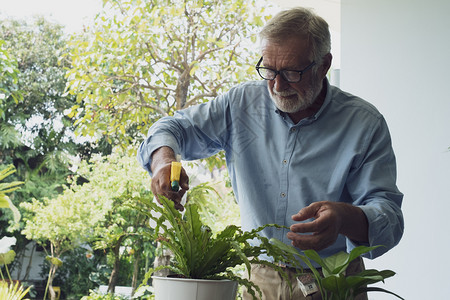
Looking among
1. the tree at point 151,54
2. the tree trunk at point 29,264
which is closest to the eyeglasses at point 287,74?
the tree at point 151,54

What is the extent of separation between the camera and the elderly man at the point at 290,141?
1299 millimetres

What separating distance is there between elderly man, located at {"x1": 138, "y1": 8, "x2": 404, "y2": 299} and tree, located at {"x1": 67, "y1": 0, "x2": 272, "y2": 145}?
346cm

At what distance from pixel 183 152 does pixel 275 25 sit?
445 mm

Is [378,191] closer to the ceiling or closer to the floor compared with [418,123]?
closer to the floor

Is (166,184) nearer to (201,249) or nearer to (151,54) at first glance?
(201,249)

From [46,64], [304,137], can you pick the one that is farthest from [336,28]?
[46,64]

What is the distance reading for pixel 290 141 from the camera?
1.44m

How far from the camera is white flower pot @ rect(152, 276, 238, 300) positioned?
2.75ft

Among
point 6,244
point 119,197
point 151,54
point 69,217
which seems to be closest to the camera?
point 151,54

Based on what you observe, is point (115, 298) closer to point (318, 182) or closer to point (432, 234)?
point (432, 234)

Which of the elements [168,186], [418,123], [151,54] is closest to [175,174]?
[168,186]

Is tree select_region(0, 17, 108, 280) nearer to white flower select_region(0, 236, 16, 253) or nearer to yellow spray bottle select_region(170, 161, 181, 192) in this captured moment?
white flower select_region(0, 236, 16, 253)

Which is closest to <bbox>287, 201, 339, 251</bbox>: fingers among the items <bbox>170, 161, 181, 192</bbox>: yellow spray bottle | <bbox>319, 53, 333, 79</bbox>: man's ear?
<bbox>170, 161, 181, 192</bbox>: yellow spray bottle

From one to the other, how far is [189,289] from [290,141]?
0.69 metres
